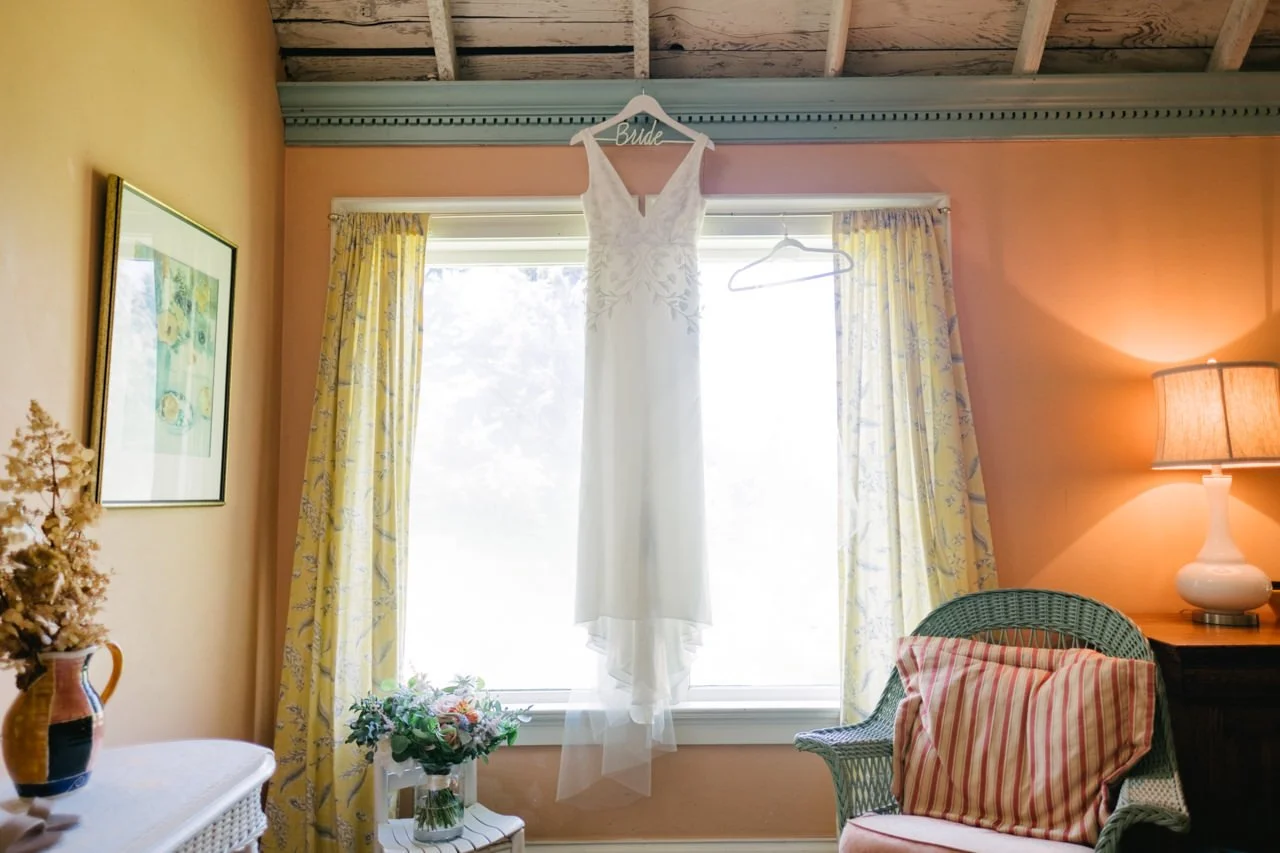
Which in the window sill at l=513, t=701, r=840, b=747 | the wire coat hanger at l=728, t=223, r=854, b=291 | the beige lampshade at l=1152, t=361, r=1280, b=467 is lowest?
the window sill at l=513, t=701, r=840, b=747

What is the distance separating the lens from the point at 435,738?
7.00ft

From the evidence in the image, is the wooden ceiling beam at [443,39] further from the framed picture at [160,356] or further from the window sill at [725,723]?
the window sill at [725,723]

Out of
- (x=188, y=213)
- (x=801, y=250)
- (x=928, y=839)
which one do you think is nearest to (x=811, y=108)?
(x=801, y=250)

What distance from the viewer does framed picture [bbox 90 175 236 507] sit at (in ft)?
5.96

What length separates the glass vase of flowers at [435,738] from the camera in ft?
7.03

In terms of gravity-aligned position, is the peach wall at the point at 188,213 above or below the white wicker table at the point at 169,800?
above

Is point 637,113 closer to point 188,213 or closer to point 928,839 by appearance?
point 188,213

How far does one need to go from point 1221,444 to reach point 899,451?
85cm

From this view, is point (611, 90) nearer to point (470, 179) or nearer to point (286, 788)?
point (470, 179)

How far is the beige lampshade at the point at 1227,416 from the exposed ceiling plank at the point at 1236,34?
1.05 meters

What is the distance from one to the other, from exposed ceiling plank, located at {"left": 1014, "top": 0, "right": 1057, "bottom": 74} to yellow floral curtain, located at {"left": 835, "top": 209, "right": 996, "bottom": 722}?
57cm

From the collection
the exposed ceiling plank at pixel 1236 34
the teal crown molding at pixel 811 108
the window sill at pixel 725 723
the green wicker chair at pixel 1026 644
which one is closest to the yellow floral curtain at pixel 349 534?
the teal crown molding at pixel 811 108

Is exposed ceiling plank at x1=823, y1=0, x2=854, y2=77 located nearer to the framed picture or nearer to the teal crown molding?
the teal crown molding

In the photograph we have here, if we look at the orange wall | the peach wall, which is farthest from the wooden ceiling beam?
the peach wall
